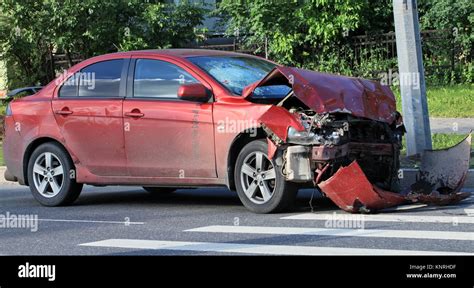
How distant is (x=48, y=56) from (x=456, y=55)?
12352 millimetres

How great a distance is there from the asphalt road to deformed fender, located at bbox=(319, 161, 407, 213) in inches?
5.6

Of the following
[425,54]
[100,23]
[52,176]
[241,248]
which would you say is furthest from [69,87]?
[100,23]

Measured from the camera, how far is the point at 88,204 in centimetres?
1142

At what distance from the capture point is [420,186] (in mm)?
10070

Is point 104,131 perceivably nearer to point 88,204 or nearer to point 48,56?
point 88,204

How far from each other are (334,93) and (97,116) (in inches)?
113

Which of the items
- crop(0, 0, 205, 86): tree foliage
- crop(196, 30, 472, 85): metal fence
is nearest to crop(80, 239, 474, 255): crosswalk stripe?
crop(196, 30, 472, 85): metal fence

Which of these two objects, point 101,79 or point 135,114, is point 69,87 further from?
point 135,114

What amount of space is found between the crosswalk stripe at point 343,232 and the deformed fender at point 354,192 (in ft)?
2.39

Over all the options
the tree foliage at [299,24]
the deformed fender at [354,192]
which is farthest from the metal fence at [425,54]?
the deformed fender at [354,192]

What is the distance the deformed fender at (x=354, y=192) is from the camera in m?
9.02

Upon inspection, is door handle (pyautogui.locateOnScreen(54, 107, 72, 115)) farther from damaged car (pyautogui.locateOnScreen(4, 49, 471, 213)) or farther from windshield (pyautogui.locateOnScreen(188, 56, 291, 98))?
windshield (pyautogui.locateOnScreen(188, 56, 291, 98))

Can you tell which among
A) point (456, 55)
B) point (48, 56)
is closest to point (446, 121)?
point (456, 55)

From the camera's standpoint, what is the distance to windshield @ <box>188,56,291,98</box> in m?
9.85
